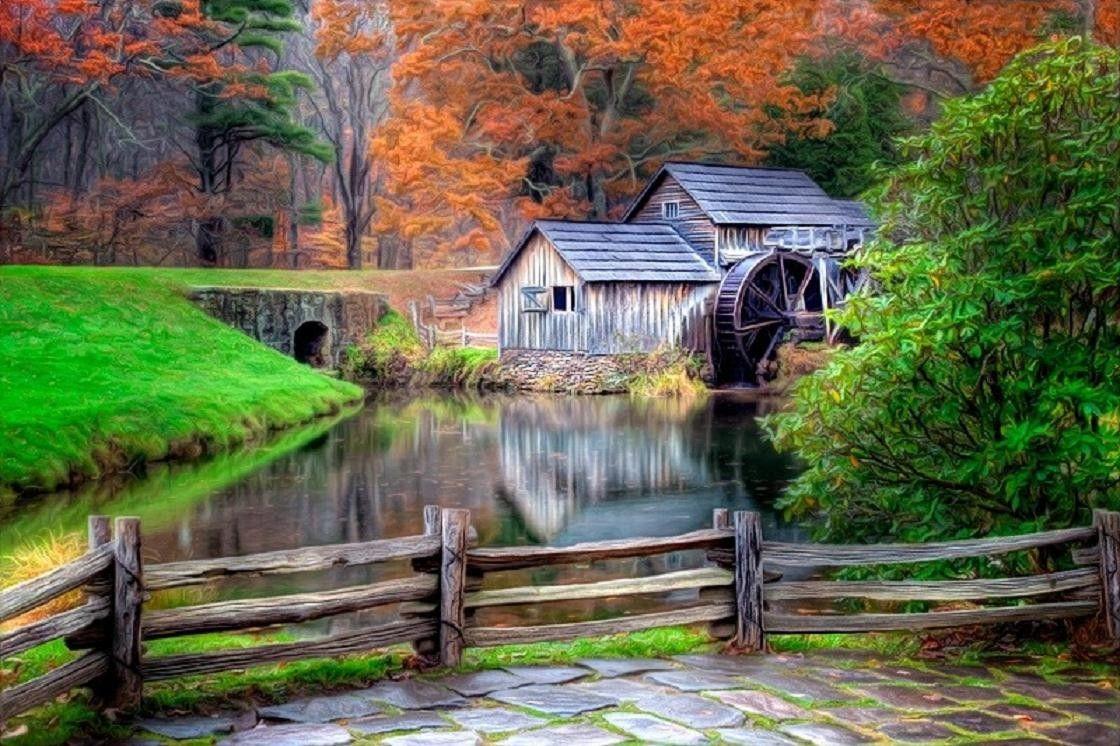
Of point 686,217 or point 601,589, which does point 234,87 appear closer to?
point 686,217

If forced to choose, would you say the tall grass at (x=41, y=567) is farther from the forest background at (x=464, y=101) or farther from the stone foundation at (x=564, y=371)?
the forest background at (x=464, y=101)

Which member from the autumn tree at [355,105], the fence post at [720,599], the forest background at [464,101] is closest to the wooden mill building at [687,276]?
the forest background at [464,101]

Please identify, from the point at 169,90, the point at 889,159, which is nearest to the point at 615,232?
the point at 889,159

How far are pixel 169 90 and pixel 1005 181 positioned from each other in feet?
121

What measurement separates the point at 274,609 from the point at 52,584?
3.78 ft

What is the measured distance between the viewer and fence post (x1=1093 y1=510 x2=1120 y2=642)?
7.30 metres

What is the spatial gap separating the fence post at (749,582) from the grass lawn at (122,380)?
11.1 m

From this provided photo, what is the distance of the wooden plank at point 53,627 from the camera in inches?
214

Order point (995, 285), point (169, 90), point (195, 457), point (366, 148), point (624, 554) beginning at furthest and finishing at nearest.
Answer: point (366, 148) < point (169, 90) < point (195, 457) < point (995, 285) < point (624, 554)

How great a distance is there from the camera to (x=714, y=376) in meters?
30.9

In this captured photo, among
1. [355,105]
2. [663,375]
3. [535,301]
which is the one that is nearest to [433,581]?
[663,375]

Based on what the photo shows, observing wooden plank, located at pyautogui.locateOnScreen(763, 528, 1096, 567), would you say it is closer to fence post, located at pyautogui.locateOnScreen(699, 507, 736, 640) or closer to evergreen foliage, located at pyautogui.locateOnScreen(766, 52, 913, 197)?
fence post, located at pyautogui.locateOnScreen(699, 507, 736, 640)

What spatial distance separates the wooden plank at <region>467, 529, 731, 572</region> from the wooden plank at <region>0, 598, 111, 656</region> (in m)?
1.87

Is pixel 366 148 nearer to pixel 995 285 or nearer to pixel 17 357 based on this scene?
pixel 17 357
